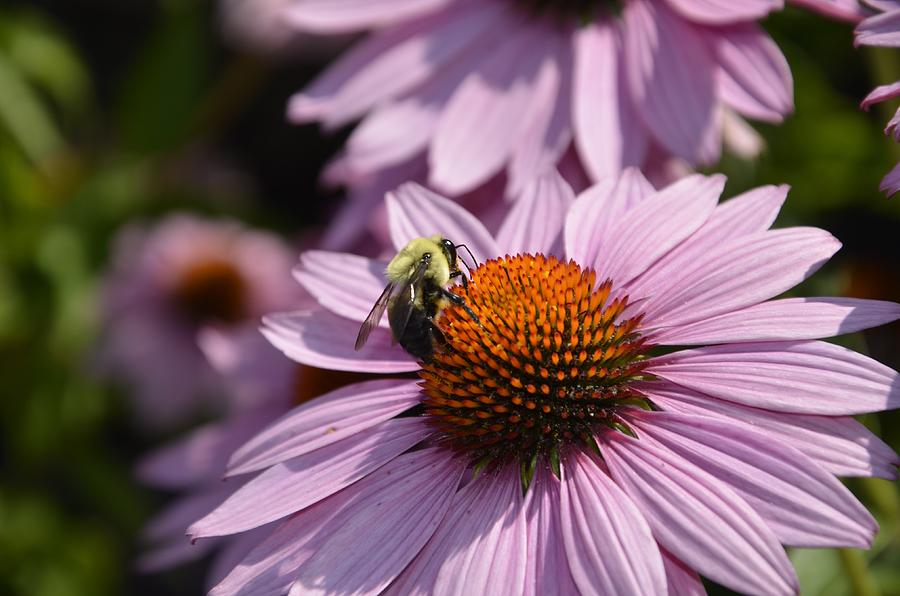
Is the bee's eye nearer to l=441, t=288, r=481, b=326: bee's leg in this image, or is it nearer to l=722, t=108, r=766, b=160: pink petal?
l=441, t=288, r=481, b=326: bee's leg

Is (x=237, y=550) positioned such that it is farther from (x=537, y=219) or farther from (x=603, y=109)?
(x=603, y=109)

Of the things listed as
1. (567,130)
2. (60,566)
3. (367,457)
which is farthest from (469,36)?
(60,566)

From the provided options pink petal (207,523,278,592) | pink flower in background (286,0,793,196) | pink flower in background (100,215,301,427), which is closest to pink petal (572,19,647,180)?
pink flower in background (286,0,793,196)

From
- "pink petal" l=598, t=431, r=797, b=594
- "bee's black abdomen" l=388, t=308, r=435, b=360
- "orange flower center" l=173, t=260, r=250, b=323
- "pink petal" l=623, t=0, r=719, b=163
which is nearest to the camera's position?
"pink petal" l=598, t=431, r=797, b=594

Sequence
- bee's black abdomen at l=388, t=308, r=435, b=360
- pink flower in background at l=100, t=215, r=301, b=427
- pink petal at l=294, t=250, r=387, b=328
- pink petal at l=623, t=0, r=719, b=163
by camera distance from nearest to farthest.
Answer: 1. bee's black abdomen at l=388, t=308, r=435, b=360
2. pink petal at l=294, t=250, r=387, b=328
3. pink petal at l=623, t=0, r=719, b=163
4. pink flower in background at l=100, t=215, r=301, b=427

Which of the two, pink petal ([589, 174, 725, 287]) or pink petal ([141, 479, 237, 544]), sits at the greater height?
pink petal ([141, 479, 237, 544])

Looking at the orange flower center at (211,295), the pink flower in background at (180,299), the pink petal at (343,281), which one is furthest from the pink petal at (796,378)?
the orange flower center at (211,295)

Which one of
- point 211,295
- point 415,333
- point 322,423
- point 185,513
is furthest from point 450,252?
point 211,295

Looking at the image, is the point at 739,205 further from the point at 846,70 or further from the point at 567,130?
the point at 846,70
